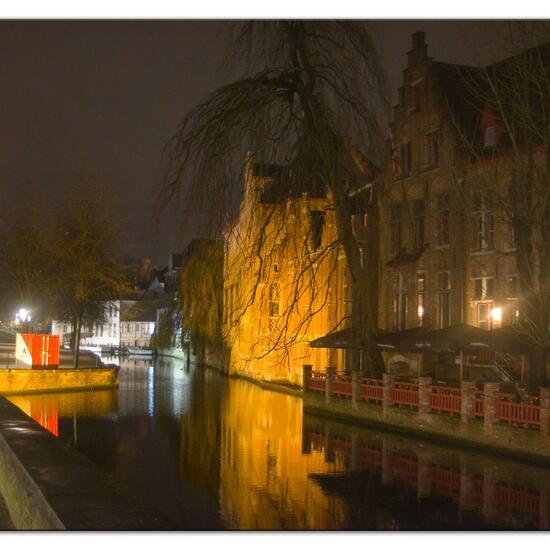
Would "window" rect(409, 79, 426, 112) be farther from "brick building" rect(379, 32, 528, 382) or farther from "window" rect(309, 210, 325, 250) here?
"window" rect(309, 210, 325, 250)

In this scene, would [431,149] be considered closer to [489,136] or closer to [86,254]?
[489,136]

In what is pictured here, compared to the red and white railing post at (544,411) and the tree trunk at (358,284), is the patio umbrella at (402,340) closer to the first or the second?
the tree trunk at (358,284)

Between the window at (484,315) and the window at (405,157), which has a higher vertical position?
the window at (405,157)

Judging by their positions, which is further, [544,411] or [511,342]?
[511,342]

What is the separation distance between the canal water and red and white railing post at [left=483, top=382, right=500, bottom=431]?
2.75 ft

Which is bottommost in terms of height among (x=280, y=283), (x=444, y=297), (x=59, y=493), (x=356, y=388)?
(x=59, y=493)

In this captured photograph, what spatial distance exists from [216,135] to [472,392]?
847 centimetres

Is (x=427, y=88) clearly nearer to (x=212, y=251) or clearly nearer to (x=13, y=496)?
(x=212, y=251)

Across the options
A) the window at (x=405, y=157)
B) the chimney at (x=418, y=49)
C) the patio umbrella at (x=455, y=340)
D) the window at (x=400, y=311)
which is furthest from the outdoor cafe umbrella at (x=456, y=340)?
the chimney at (x=418, y=49)

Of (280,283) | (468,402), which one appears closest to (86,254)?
(280,283)

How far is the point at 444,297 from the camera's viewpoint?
29.0m

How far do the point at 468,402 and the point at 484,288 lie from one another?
273 inches

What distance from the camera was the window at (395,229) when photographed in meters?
31.5

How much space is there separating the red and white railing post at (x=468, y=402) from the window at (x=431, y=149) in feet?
33.5
